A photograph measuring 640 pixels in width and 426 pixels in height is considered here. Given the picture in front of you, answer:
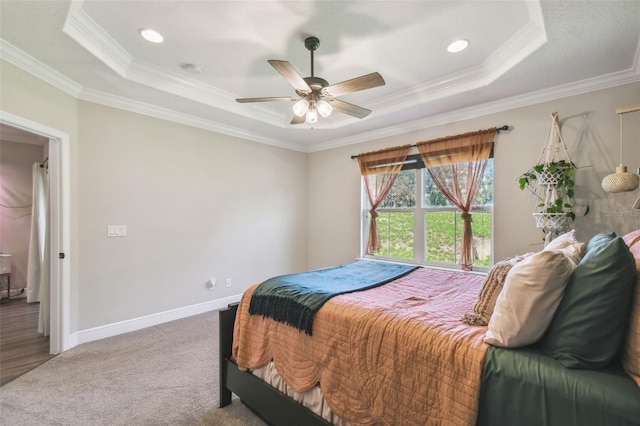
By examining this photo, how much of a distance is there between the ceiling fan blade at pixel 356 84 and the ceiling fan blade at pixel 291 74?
162 mm

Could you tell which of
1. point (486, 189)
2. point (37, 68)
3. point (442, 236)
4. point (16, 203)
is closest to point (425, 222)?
point (442, 236)

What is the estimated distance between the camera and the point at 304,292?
1.88 meters

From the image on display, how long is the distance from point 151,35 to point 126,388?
280 cm

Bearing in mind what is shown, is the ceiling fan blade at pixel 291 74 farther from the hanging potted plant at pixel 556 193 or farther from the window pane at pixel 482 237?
the window pane at pixel 482 237

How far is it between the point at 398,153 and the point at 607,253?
3137 millimetres

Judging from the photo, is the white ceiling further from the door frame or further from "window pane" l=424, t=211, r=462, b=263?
"window pane" l=424, t=211, r=462, b=263

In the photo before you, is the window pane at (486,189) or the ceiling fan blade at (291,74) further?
the window pane at (486,189)

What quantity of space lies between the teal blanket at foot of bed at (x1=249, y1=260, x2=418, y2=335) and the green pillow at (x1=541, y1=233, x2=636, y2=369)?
1129mm

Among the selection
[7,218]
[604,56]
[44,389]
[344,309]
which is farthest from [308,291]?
[7,218]

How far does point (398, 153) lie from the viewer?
13.2 feet

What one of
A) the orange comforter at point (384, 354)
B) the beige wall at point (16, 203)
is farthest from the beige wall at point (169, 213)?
the beige wall at point (16, 203)

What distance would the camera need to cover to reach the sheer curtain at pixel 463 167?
10.9 ft

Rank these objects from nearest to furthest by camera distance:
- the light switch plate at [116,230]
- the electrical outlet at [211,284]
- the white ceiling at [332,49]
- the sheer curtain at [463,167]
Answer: the white ceiling at [332,49]
the light switch plate at [116,230]
the sheer curtain at [463,167]
the electrical outlet at [211,284]

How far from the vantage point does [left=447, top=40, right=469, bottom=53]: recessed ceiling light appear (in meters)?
2.42
